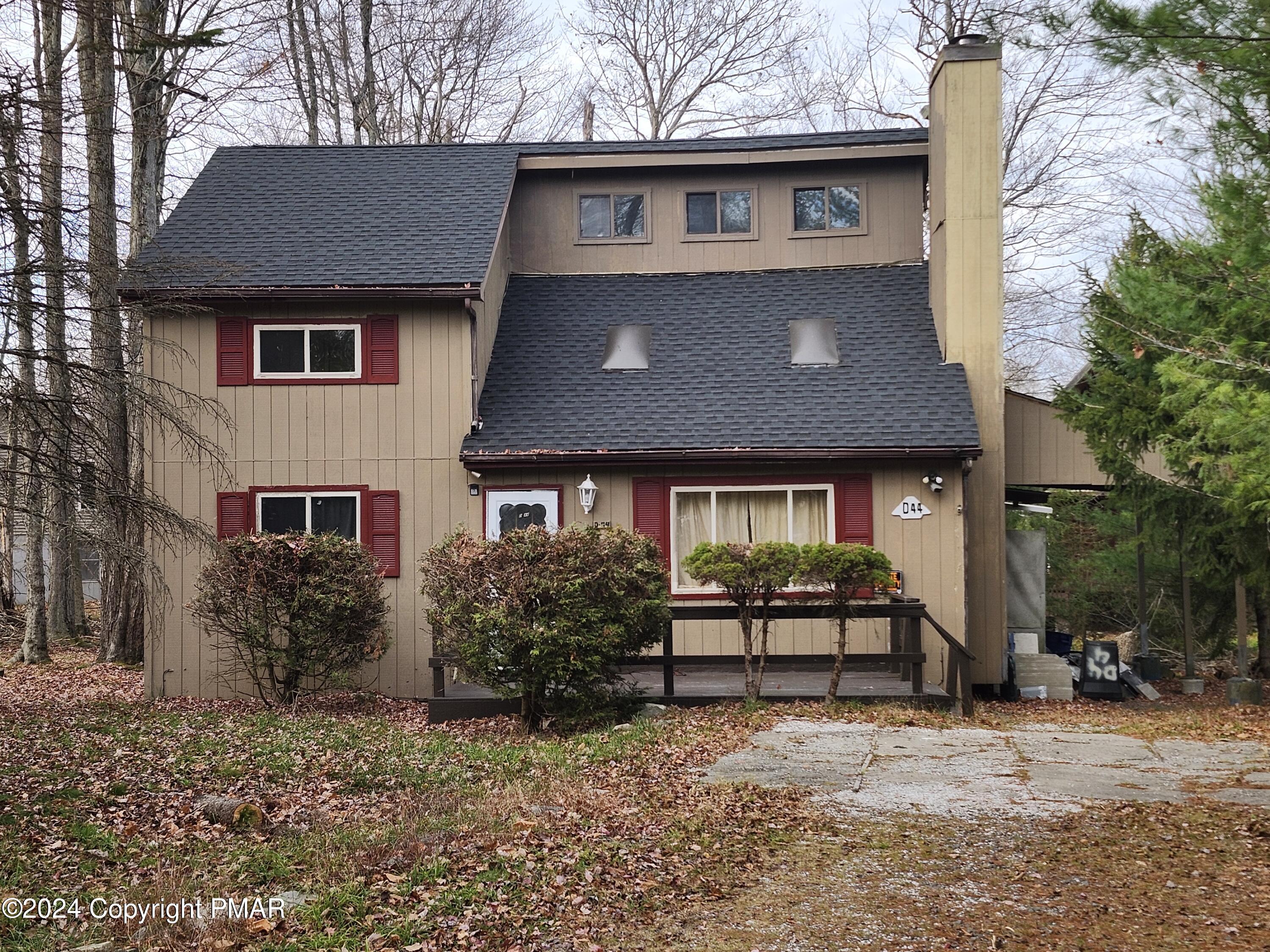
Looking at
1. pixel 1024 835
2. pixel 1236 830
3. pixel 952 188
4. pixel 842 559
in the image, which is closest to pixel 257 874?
pixel 1024 835

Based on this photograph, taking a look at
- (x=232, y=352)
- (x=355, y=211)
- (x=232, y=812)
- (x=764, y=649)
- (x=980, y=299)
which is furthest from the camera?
(x=355, y=211)

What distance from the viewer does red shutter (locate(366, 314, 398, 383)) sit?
1388cm

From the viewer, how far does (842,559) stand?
10578mm

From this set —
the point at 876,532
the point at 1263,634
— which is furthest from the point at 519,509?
the point at 1263,634

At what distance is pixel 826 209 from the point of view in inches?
658

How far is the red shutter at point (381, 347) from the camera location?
13875 millimetres

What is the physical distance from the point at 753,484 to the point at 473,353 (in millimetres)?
3671

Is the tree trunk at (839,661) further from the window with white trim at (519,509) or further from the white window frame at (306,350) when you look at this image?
the white window frame at (306,350)

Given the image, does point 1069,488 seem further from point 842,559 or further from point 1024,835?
point 1024,835

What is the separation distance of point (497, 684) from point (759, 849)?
4680 mm

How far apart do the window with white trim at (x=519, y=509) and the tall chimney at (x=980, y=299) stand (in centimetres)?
498

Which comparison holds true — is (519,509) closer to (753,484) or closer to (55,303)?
(753,484)

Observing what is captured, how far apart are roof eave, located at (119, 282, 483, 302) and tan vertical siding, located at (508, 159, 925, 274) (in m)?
3.57

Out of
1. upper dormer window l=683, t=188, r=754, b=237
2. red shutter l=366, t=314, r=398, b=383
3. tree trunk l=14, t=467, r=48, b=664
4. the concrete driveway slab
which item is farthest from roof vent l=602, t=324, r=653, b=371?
tree trunk l=14, t=467, r=48, b=664
